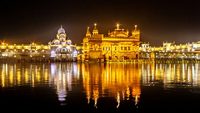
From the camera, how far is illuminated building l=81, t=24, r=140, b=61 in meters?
80.6

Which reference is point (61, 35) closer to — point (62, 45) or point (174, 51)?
point (62, 45)

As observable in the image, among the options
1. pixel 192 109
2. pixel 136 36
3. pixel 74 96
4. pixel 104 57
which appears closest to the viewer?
pixel 192 109

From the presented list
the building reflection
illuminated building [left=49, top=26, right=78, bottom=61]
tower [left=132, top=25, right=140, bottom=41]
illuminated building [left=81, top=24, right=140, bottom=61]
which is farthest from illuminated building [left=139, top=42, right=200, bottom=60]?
the building reflection

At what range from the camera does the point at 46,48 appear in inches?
4628

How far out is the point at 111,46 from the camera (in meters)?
82.2

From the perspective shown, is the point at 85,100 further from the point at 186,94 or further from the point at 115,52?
the point at 115,52

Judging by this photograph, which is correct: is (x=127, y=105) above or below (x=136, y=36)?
below

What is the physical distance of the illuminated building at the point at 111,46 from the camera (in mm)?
80631

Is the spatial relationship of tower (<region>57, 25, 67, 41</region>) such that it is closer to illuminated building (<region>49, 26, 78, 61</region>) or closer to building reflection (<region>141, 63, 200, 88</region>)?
illuminated building (<region>49, 26, 78, 61</region>)

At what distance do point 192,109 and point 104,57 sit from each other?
65.8 meters

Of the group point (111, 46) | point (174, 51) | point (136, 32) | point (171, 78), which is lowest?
point (171, 78)

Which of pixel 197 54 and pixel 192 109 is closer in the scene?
pixel 192 109

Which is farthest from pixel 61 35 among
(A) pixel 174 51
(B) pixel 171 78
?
(B) pixel 171 78

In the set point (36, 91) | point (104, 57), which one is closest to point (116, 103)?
point (36, 91)
